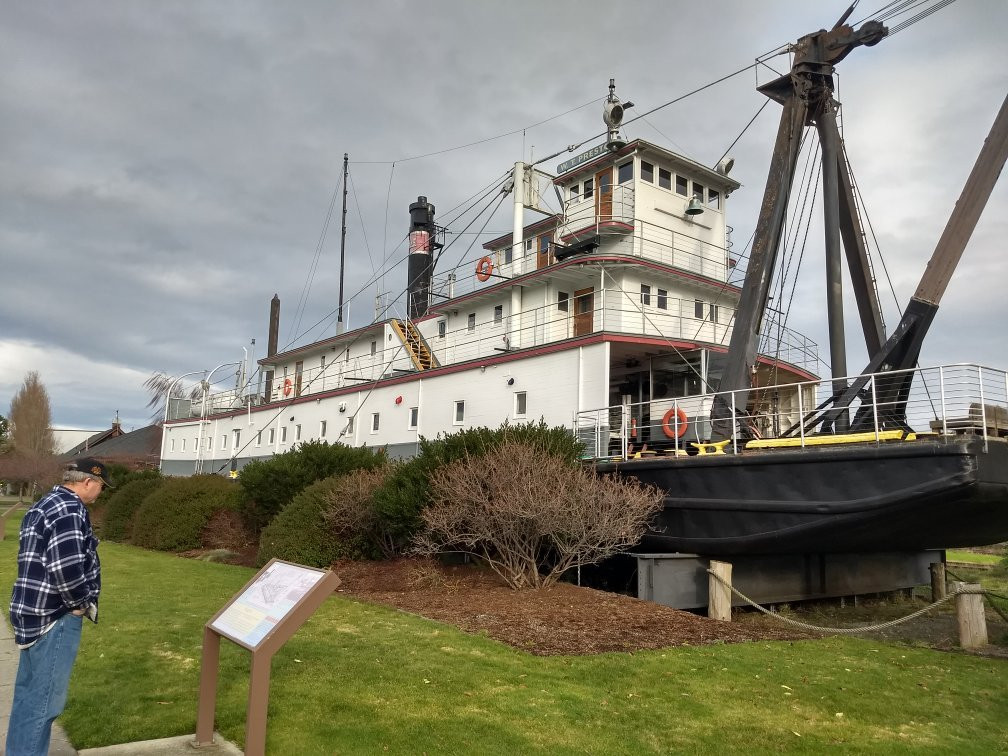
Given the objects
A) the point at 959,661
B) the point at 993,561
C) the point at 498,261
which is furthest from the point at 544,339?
the point at 993,561

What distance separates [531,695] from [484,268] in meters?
18.6

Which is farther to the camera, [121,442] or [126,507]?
[121,442]

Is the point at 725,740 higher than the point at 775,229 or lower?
lower

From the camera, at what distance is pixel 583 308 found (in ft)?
71.4

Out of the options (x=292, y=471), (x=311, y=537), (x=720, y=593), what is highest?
(x=292, y=471)

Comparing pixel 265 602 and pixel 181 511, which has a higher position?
pixel 181 511

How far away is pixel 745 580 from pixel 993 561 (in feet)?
A: 55.6

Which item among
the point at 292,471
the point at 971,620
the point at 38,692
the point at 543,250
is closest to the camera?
the point at 38,692

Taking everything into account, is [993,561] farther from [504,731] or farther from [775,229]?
[504,731]

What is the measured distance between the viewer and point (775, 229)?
1495 centimetres

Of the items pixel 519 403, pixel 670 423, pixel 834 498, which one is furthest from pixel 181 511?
pixel 834 498

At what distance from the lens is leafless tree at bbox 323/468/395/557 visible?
15.9 meters

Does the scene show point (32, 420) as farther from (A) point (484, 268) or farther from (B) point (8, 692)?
(B) point (8, 692)

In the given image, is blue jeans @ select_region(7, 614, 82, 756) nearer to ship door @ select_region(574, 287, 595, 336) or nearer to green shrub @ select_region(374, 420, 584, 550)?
green shrub @ select_region(374, 420, 584, 550)
